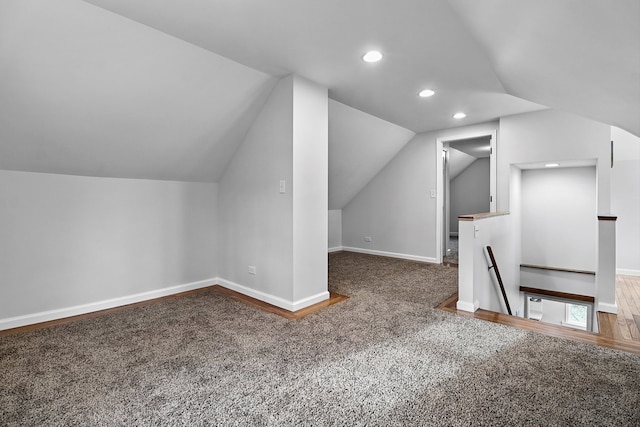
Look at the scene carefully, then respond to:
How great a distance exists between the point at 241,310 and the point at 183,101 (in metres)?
1.99

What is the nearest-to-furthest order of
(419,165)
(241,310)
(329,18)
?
1. (329,18)
2. (241,310)
3. (419,165)

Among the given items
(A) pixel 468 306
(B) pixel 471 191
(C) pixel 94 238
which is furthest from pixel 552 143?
(C) pixel 94 238

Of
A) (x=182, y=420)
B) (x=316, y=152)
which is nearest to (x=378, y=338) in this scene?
(x=182, y=420)

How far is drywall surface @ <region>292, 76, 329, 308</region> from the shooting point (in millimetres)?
2938

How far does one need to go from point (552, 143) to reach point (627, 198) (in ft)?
7.25

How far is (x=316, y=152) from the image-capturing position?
3.13m

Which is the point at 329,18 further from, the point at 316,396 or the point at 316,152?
the point at 316,396

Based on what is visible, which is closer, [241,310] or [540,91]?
[540,91]

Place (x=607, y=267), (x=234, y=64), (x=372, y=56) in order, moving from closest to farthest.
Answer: (x=372, y=56)
(x=234, y=64)
(x=607, y=267)

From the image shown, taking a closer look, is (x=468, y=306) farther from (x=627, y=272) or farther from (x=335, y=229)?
(x=627, y=272)

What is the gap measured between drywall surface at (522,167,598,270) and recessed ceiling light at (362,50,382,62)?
3686 millimetres

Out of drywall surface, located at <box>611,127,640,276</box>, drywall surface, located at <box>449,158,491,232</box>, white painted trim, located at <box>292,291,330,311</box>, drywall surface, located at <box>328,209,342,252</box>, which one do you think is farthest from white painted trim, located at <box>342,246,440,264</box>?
drywall surface, located at <box>449,158,491,232</box>

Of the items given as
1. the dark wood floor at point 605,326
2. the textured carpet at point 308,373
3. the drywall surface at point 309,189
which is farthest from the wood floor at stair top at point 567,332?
the drywall surface at point 309,189

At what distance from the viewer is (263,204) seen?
10.5 feet
